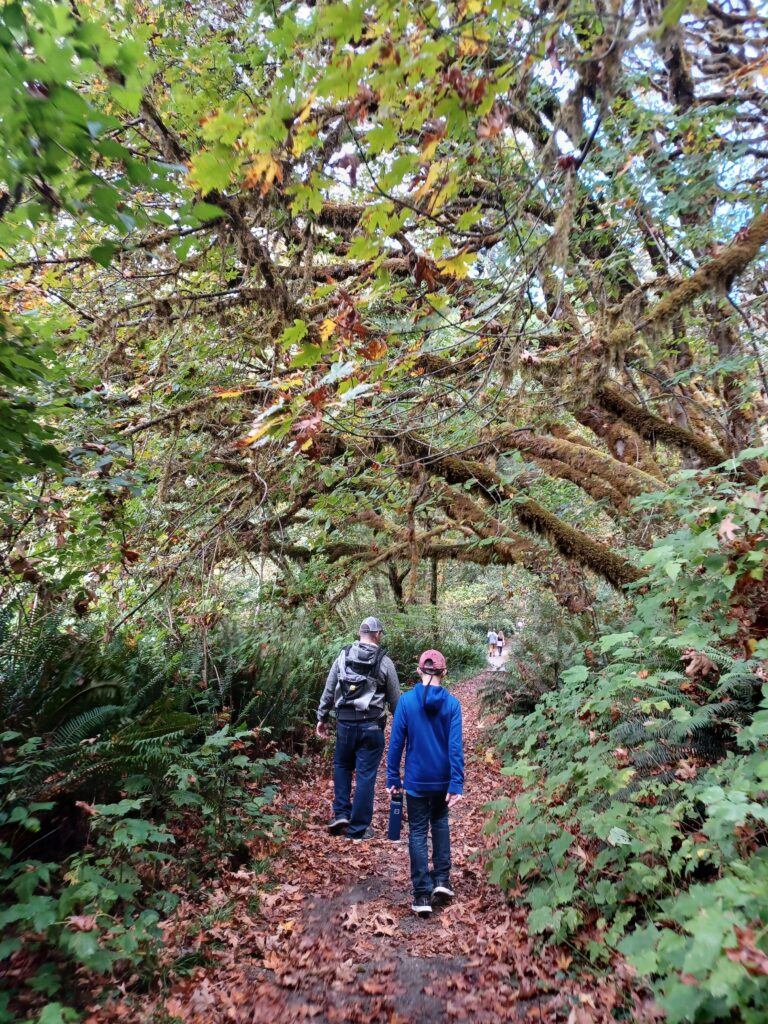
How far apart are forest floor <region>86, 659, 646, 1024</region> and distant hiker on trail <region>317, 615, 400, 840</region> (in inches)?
15.1

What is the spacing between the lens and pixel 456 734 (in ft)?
14.5

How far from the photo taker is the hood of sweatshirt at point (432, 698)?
454 centimetres

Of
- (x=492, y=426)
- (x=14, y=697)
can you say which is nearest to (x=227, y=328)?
(x=492, y=426)

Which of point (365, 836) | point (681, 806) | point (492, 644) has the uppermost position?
point (681, 806)

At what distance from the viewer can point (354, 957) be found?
3.70 m

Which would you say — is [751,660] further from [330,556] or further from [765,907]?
[330,556]

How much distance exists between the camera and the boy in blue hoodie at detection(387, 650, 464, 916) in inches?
171

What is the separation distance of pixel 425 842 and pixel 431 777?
Answer: 528 millimetres

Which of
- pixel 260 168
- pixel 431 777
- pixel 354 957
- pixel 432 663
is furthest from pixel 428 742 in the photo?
pixel 260 168

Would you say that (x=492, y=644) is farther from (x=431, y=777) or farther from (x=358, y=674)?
(x=431, y=777)

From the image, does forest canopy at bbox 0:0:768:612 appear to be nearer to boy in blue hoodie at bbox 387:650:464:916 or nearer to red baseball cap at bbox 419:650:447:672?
red baseball cap at bbox 419:650:447:672

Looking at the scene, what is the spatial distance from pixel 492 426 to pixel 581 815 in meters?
4.10

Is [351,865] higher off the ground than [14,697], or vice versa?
[14,697]

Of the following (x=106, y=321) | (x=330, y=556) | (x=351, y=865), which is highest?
(x=106, y=321)
